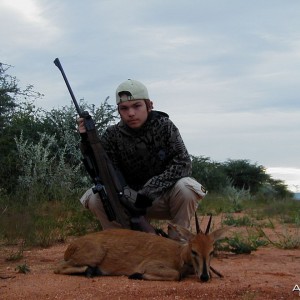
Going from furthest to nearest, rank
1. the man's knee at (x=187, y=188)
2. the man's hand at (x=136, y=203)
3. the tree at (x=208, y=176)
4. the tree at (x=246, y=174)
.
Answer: the tree at (x=246, y=174) < the tree at (x=208, y=176) < the man's knee at (x=187, y=188) < the man's hand at (x=136, y=203)

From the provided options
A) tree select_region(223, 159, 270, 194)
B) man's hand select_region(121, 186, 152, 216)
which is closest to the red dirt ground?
man's hand select_region(121, 186, 152, 216)

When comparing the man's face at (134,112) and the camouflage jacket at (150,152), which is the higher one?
the man's face at (134,112)

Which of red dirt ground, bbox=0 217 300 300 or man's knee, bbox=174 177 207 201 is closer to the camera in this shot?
red dirt ground, bbox=0 217 300 300

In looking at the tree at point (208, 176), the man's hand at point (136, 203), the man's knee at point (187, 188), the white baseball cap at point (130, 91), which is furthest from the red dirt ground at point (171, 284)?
the tree at point (208, 176)

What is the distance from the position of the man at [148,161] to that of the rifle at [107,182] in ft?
0.31

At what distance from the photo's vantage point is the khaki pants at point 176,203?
20.3 feet

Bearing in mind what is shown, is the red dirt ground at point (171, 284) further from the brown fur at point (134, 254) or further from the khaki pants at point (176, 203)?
the khaki pants at point (176, 203)

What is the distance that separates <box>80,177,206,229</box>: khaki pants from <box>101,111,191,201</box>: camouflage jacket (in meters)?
0.10

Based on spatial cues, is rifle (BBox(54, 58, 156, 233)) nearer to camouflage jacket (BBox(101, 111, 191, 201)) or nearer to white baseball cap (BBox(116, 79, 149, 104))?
camouflage jacket (BBox(101, 111, 191, 201))

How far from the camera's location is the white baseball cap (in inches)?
245

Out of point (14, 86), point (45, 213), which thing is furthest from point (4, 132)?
point (45, 213)

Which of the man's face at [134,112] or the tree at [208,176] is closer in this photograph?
the man's face at [134,112]

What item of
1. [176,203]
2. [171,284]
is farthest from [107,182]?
[171,284]

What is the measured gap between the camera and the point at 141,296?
4266 mm
